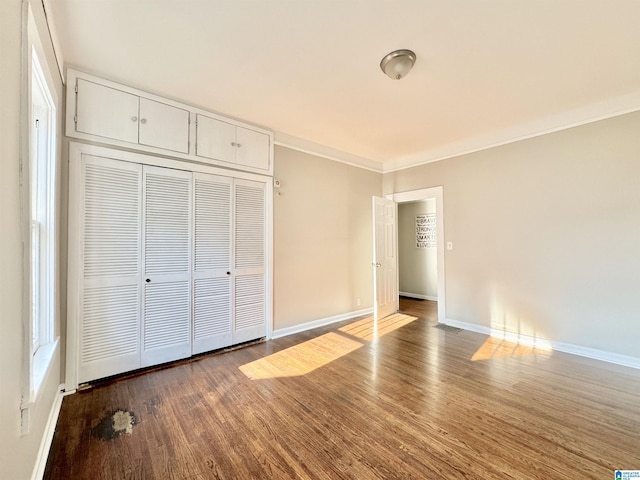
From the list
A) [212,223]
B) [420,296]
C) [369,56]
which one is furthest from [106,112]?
[420,296]

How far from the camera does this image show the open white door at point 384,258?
4512 millimetres

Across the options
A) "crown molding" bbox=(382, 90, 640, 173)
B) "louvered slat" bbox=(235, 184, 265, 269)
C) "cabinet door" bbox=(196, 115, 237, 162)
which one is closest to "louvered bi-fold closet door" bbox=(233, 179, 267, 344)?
"louvered slat" bbox=(235, 184, 265, 269)

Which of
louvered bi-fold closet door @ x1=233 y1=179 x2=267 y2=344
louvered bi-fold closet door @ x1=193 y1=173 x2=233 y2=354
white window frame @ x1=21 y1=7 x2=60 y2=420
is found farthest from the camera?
louvered bi-fold closet door @ x1=233 y1=179 x2=267 y2=344

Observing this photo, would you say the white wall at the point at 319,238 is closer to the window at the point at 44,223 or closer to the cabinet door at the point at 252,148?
the cabinet door at the point at 252,148

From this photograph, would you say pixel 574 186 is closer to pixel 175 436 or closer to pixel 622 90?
pixel 622 90

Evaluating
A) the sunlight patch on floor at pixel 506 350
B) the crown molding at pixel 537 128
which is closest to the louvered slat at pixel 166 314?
the sunlight patch on floor at pixel 506 350

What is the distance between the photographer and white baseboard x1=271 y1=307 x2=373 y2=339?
379 centimetres

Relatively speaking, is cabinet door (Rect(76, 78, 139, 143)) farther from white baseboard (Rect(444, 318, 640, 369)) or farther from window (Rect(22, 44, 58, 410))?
white baseboard (Rect(444, 318, 640, 369))

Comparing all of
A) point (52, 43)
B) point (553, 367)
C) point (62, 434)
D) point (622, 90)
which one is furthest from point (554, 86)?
point (62, 434)

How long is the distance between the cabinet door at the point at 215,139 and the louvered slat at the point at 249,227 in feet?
1.34

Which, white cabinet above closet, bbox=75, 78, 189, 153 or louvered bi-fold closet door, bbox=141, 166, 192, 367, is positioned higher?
white cabinet above closet, bbox=75, 78, 189, 153

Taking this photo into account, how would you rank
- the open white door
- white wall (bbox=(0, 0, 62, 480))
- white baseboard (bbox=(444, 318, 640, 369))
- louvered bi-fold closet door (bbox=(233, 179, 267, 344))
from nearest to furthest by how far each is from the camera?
white wall (bbox=(0, 0, 62, 480))
white baseboard (bbox=(444, 318, 640, 369))
louvered bi-fold closet door (bbox=(233, 179, 267, 344))
the open white door

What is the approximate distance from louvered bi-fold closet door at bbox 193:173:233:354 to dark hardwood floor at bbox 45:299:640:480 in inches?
12.8

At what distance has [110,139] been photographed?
2.57m
